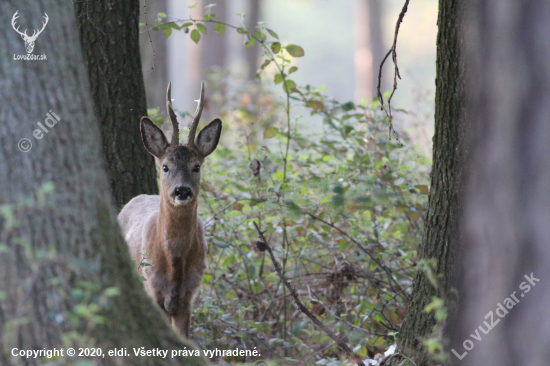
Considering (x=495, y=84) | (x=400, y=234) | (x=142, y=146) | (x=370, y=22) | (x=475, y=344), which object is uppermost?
(x=370, y=22)

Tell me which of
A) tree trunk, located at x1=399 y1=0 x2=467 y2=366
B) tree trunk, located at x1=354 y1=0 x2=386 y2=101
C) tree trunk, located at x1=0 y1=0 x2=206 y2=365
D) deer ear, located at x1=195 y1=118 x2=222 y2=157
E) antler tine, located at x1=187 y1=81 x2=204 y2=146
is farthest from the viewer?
tree trunk, located at x1=354 y1=0 x2=386 y2=101

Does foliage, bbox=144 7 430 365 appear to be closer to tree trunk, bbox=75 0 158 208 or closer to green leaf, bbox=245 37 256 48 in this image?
green leaf, bbox=245 37 256 48

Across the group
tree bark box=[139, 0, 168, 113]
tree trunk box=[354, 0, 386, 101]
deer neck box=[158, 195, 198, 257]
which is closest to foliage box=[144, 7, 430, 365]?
deer neck box=[158, 195, 198, 257]

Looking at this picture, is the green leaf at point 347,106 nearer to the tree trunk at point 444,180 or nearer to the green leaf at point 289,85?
the green leaf at point 289,85

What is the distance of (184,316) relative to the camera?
5.43 metres

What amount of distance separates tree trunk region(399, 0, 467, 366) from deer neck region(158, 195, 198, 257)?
7.09 feet

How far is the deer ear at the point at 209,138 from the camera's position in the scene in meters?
6.01

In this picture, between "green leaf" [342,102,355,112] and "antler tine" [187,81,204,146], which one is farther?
"green leaf" [342,102,355,112]

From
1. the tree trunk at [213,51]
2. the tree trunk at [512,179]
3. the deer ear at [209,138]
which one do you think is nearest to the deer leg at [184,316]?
the deer ear at [209,138]

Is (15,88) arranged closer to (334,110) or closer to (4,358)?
(4,358)

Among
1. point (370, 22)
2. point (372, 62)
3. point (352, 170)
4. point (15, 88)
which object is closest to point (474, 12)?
point (15, 88)

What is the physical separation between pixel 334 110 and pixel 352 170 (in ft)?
2.21

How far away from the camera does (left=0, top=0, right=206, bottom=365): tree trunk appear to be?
7.98ft

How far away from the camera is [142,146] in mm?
6023
